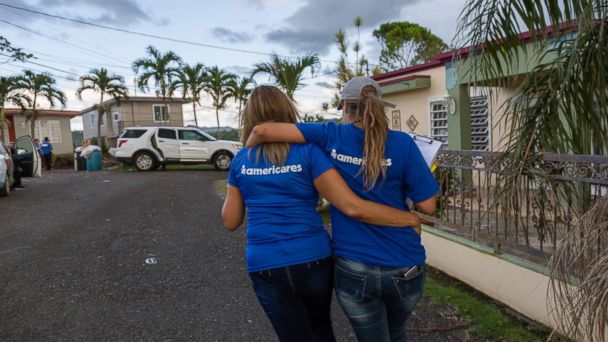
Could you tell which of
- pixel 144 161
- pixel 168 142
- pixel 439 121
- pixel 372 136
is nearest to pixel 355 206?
pixel 372 136

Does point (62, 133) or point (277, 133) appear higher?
point (62, 133)

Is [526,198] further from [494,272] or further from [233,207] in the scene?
[233,207]

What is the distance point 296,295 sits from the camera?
2.24m

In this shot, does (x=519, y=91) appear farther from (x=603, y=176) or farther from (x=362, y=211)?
(x=362, y=211)

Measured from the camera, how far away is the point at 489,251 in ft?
13.8

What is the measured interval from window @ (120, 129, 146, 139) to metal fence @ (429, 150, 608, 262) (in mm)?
15722

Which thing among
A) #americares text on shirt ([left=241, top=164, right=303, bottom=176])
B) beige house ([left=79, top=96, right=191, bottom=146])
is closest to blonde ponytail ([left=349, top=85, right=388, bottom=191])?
#americares text on shirt ([left=241, top=164, right=303, bottom=176])

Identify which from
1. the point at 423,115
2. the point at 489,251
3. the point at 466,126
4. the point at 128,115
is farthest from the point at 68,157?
the point at 489,251

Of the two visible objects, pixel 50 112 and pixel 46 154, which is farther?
pixel 50 112

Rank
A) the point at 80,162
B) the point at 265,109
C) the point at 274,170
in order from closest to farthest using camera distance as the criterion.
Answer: the point at 274,170
the point at 265,109
the point at 80,162

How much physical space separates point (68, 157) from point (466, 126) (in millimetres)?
23630

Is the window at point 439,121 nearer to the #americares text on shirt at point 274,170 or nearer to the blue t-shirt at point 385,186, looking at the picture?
the blue t-shirt at point 385,186

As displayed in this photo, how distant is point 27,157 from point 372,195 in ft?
47.5

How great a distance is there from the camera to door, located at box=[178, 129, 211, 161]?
1897 centimetres
